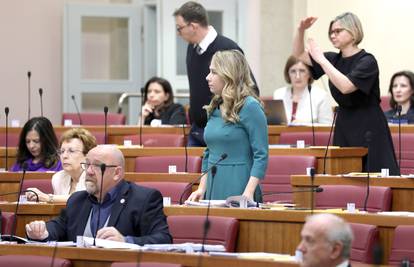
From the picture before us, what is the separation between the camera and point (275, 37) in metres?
12.0

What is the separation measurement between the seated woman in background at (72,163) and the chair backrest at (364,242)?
2.12m

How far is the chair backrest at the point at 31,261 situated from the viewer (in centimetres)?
453

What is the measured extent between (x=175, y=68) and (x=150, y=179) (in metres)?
5.71

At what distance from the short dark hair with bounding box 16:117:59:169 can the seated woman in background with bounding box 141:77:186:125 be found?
1714 millimetres

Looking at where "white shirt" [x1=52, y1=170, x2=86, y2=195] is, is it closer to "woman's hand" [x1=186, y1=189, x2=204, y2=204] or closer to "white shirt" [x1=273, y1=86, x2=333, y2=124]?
"woman's hand" [x1=186, y1=189, x2=204, y2=204]

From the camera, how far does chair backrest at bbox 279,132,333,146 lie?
791 centimetres

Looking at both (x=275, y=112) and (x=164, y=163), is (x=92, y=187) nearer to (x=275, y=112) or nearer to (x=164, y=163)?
(x=164, y=163)

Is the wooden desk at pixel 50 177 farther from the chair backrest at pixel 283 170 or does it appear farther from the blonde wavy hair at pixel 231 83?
the blonde wavy hair at pixel 231 83

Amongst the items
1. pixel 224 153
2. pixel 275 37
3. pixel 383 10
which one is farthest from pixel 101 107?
pixel 224 153

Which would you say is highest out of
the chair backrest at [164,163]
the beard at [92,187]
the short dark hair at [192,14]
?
the short dark hair at [192,14]

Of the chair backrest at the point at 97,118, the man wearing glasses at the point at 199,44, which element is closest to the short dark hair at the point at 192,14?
the man wearing glasses at the point at 199,44

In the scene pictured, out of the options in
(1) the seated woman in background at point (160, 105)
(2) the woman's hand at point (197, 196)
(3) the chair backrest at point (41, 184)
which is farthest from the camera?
(1) the seated woman in background at point (160, 105)

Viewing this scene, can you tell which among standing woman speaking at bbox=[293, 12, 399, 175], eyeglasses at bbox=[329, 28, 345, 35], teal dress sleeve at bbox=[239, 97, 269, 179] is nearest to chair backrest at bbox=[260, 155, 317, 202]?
standing woman speaking at bbox=[293, 12, 399, 175]

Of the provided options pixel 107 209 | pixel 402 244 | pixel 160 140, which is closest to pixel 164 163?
pixel 160 140
